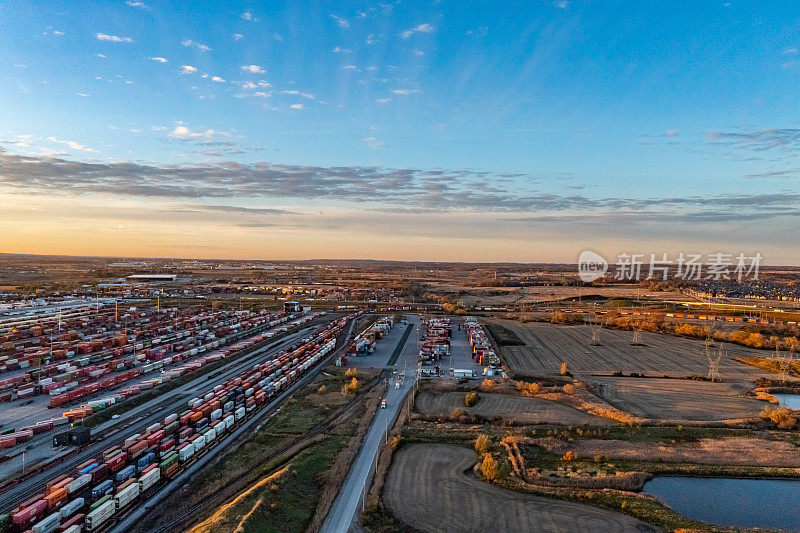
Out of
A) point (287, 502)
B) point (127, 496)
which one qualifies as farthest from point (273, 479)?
point (127, 496)

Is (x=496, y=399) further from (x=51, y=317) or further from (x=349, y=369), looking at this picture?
(x=51, y=317)

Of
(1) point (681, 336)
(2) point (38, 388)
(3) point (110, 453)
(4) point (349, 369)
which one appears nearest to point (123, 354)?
(2) point (38, 388)

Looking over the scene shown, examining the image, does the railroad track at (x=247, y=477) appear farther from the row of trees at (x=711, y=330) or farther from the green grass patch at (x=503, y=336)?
the row of trees at (x=711, y=330)

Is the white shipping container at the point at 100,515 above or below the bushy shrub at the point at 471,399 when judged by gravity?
below

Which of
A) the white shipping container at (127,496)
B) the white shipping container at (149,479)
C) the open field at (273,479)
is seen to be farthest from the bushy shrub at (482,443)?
the white shipping container at (127,496)

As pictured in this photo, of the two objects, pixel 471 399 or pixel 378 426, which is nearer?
pixel 378 426

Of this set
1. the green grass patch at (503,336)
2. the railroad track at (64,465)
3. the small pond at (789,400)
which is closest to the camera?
the railroad track at (64,465)

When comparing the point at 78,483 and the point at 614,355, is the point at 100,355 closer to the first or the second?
the point at 78,483
